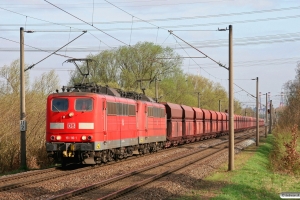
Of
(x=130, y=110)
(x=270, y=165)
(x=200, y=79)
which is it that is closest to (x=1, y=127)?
(x=130, y=110)

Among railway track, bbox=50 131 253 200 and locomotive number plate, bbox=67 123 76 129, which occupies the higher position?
locomotive number plate, bbox=67 123 76 129

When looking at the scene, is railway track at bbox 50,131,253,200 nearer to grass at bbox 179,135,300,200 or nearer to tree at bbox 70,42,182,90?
grass at bbox 179,135,300,200

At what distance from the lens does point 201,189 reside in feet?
54.1

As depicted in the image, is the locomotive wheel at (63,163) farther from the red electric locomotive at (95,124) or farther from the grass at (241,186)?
the grass at (241,186)

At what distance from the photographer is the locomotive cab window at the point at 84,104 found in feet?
74.2

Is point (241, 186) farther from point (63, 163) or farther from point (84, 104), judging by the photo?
point (63, 163)

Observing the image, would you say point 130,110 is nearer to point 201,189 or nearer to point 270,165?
point 270,165

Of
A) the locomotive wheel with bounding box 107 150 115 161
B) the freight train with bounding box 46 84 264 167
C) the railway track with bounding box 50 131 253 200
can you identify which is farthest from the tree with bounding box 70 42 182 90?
the railway track with bounding box 50 131 253 200

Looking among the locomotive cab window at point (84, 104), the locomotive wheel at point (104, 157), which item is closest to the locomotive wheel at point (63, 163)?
the locomotive wheel at point (104, 157)

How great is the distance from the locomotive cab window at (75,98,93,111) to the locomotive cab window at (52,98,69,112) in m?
0.45

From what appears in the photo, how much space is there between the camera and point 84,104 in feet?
74.5

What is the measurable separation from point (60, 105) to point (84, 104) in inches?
42.6

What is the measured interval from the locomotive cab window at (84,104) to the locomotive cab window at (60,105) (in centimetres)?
45

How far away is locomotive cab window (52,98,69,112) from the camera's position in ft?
74.9
